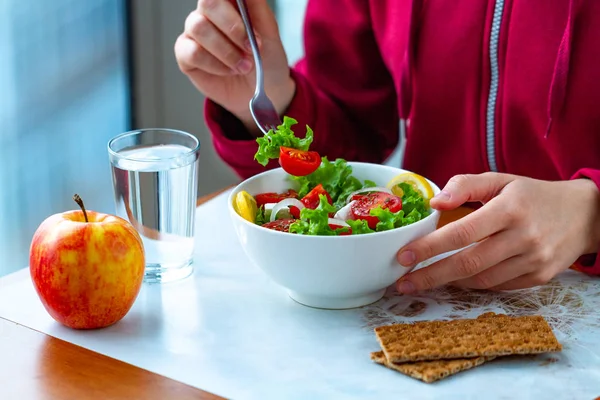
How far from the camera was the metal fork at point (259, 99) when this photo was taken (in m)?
1.30

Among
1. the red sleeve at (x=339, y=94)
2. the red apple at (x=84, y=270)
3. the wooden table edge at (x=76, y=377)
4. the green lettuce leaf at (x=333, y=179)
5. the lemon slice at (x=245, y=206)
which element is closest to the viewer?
the wooden table edge at (x=76, y=377)

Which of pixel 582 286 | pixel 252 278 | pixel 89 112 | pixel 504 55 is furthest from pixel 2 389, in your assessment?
pixel 89 112

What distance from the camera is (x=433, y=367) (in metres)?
0.91

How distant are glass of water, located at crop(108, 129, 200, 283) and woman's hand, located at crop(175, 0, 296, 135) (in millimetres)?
197

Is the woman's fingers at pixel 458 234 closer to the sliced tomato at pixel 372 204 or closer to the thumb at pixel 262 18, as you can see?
the sliced tomato at pixel 372 204

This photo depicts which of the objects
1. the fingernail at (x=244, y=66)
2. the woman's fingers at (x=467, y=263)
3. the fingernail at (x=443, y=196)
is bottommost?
the woman's fingers at (x=467, y=263)

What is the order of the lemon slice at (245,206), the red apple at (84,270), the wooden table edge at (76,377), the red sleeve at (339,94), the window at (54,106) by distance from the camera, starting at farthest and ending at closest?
the window at (54,106) → the red sleeve at (339,94) → the lemon slice at (245,206) → the red apple at (84,270) → the wooden table edge at (76,377)

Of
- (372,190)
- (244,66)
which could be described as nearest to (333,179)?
(372,190)

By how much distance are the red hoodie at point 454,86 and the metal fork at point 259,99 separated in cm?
13

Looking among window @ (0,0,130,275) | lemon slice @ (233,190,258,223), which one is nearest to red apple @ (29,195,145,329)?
lemon slice @ (233,190,258,223)

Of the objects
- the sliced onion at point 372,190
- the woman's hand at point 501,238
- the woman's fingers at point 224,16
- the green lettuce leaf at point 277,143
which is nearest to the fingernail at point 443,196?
the woman's hand at point 501,238

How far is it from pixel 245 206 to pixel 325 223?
0.15m

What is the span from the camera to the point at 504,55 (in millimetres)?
1424

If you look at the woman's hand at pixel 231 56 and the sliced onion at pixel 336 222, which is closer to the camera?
the sliced onion at pixel 336 222
